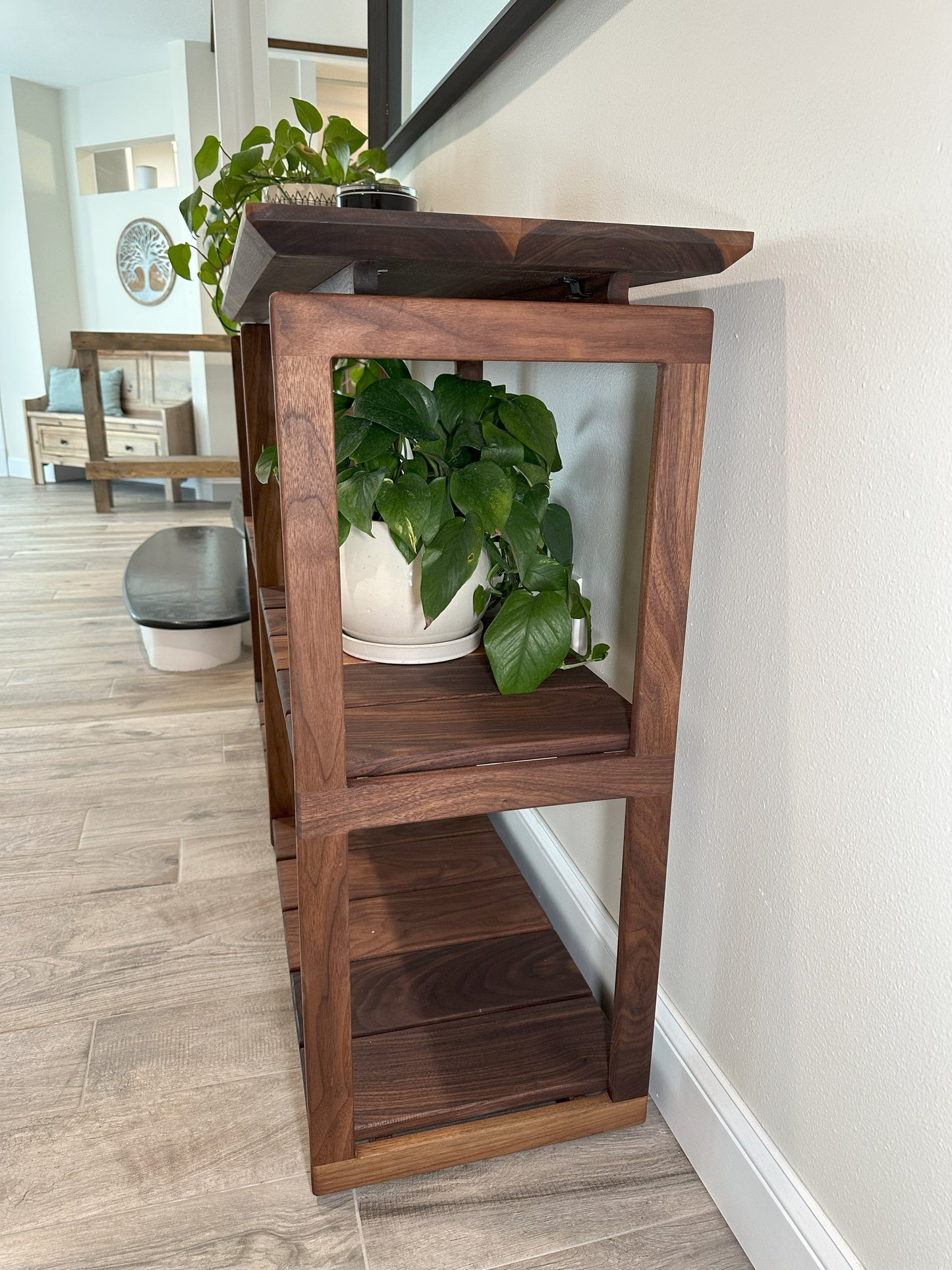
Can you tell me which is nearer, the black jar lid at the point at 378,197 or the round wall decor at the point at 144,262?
the black jar lid at the point at 378,197

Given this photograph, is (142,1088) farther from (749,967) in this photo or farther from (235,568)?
(235,568)

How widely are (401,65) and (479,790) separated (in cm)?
169

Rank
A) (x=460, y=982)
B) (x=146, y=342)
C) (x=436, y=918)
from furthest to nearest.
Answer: (x=146, y=342)
(x=436, y=918)
(x=460, y=982)

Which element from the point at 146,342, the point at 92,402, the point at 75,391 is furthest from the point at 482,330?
the point at 75,391

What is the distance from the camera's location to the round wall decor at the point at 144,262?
592 centimetres

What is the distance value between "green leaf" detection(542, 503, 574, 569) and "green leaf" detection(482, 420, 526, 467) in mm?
160

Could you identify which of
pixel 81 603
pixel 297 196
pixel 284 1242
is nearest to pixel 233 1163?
pixel 284 1242

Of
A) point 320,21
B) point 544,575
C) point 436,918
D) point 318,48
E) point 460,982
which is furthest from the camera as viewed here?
point 318,48

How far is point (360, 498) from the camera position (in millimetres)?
881

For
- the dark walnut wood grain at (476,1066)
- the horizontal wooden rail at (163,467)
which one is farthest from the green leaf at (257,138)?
the horizontal wooden rail at (163,467)

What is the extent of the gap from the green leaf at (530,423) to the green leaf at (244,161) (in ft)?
3.12

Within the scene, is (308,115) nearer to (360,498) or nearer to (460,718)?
(360,498)

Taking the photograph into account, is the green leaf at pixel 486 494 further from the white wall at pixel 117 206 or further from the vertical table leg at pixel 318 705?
the white wall at pixel 117 206

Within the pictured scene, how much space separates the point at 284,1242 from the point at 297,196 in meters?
1.63
